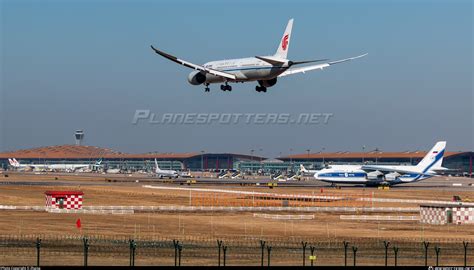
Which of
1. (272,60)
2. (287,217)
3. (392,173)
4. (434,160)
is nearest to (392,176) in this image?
(392,173)

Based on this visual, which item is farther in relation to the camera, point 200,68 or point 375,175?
point 375,175

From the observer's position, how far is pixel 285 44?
112 meters

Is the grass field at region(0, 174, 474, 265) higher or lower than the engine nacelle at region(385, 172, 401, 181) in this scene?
lower

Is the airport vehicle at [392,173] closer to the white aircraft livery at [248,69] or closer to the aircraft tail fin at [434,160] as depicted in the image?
the aircraft tail fin at [434,160]

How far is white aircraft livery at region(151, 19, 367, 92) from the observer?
10606 cm

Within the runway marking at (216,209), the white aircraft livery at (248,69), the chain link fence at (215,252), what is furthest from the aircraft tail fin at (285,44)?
the chain link fence at (215,252)

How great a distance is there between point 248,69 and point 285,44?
23.7 ft

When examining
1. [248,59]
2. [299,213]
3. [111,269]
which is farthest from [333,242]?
[248,59]

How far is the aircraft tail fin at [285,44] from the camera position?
11088 centimetres

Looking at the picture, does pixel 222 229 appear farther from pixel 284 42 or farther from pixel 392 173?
pixel 392 173

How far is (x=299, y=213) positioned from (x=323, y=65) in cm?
3102

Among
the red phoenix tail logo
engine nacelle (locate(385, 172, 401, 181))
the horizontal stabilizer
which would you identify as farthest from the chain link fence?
engine nacelle (locate(385, 172, 401, 181))

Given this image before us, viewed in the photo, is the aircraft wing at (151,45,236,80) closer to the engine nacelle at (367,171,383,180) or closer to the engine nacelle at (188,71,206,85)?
the engine nacelle at (188,71,206,85)

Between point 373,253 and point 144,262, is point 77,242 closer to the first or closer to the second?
point 144,262
